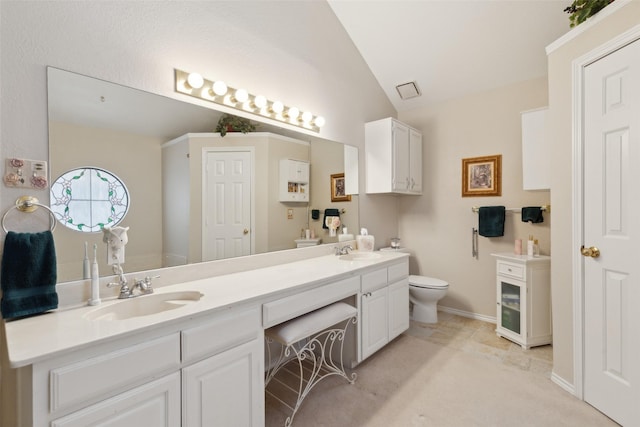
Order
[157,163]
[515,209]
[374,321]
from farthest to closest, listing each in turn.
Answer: [515,209] → [374,321] → [157,163]

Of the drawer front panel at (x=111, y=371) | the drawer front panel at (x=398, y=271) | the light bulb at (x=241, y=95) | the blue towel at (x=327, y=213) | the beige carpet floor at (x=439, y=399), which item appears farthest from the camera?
the blue towel at (x=327, y=213)

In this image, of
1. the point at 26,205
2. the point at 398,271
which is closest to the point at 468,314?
the point at 398,271

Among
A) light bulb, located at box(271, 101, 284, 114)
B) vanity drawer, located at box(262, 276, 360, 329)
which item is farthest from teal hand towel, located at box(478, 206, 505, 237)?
light bulb, located at box(271, 101, 284, 114)

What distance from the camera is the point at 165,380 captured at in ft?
3.52

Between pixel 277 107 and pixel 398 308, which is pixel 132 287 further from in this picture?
pixel 398 308

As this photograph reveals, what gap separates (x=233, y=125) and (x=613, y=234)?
2393 mm

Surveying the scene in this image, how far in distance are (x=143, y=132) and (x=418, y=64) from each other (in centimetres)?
270

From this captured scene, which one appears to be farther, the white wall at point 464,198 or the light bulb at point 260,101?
the white wall at point 464,198

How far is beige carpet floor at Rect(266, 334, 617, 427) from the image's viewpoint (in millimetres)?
1656

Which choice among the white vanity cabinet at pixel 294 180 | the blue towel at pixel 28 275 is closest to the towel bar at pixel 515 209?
the white vanity cabinet at pixel 294 180

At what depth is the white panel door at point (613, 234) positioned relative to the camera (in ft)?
5.01

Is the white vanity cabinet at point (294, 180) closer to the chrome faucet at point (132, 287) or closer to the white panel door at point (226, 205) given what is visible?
the white panel door at point (226, 205)

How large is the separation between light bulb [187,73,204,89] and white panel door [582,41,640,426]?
236 centimetres

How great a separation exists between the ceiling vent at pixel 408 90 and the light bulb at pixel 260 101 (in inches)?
75.4
